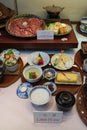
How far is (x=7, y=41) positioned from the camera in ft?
4.42

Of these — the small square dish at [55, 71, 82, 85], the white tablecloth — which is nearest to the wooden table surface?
the small square dish at [55, 71, 82, 85]

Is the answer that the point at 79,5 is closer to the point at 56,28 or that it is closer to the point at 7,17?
the point at 56,28

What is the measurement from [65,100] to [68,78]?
0.64 ft

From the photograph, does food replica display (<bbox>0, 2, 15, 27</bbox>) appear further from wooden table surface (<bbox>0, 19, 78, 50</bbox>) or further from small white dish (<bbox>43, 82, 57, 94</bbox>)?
small white dish (<bbox>43, 82, 57, 94</bbox>)

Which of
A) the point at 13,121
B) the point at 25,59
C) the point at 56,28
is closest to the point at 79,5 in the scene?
the point at 56,28

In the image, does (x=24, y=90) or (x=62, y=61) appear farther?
(x=62, y=61)

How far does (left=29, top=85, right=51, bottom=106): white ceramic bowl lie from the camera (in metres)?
0.97

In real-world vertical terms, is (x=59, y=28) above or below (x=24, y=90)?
above

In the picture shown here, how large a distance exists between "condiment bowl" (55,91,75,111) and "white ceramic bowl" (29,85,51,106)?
0.06 metres

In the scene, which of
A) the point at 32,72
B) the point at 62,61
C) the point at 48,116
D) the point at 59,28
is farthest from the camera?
the point at 59,28

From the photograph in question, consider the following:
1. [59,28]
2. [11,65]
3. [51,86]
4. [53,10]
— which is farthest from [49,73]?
[53,10]

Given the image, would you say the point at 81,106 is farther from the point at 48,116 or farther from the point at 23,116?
the point at 23,116

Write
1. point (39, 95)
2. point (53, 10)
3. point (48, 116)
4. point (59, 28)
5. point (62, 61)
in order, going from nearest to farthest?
1. point (48, 116)
2. point (39, 95)
3. point (62, 61)
4. point (59, 28)
5. point (53, 10)

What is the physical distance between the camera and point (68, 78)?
1.10 m
